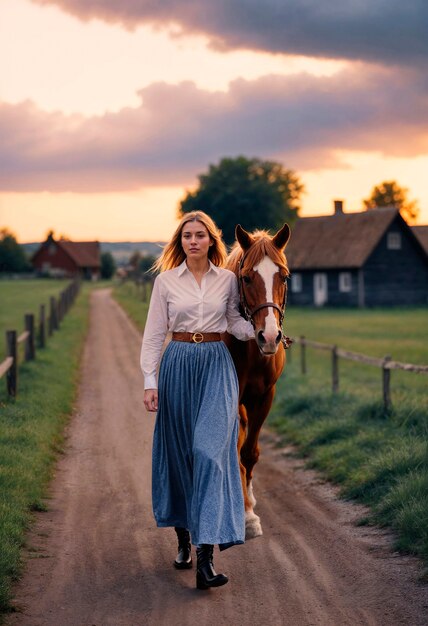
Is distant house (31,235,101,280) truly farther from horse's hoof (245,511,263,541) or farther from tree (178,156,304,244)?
horse's hoof (245,511,263,541)

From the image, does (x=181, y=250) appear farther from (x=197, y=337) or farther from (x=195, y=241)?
(x=197, y=337)

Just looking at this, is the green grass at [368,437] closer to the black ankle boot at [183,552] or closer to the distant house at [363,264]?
the black ankle boot at [183,552]

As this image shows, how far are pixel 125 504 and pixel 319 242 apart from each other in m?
42.9

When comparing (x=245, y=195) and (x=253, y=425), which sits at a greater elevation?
(x=245, y=195)

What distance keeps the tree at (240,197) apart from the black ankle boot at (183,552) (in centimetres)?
6363

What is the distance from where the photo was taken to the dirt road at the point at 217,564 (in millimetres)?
4480

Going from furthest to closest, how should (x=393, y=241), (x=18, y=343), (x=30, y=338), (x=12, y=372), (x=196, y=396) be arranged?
(x=393, y=241), (x=30, y=338), (x=18, y=343), (x=12, y=372), (x=196, y=396)

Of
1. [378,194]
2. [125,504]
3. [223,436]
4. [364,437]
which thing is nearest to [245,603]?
[223,436]

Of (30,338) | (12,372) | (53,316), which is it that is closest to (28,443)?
(12,372)

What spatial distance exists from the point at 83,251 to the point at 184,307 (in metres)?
108

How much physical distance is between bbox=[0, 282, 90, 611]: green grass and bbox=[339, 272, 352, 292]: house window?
3089 cm

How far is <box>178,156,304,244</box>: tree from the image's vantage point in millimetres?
70438

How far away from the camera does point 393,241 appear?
154 feet

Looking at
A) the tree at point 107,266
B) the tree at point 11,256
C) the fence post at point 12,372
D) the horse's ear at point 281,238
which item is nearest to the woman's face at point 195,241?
the horse's ear at point 281,238
